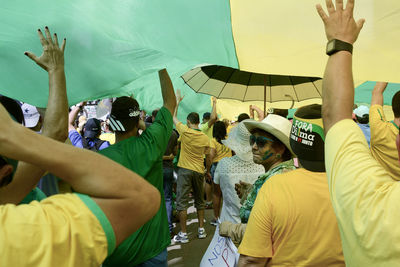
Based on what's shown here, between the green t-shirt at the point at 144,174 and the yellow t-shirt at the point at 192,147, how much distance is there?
12.0 feet

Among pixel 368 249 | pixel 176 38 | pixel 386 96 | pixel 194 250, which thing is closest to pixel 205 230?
pixel 194 250

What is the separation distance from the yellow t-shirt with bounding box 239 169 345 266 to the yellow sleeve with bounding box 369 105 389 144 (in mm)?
1866

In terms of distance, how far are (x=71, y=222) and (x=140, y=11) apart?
1727 mm

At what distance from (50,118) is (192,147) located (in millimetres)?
5052

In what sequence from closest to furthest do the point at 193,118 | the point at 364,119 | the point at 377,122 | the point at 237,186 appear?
the point at 237,186 → the point at 377,122 → the point at 364,119 → the point at 193,118

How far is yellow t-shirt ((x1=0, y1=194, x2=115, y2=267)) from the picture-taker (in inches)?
35.1

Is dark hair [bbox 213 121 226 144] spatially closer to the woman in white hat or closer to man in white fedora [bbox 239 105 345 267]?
the woman in white hat

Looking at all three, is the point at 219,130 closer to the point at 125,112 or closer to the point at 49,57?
the point at 125,112

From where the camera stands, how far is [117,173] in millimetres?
1019

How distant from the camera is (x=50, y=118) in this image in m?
1.87

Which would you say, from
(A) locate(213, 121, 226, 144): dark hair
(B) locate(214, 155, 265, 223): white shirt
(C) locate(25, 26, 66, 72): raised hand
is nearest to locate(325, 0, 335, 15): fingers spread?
(C) locate(25, 26, 66, 72): raised hand

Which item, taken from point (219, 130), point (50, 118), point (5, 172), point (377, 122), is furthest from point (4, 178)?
point (219, 130)

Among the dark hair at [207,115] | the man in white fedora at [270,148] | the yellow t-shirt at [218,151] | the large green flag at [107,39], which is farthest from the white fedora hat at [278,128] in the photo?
the dark hair at [207,115]

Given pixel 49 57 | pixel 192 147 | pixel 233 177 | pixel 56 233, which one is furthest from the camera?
pixel 192 147
